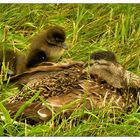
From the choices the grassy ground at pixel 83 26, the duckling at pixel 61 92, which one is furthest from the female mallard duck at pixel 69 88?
the grassy ground at pixel 83 26

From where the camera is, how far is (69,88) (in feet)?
9.05

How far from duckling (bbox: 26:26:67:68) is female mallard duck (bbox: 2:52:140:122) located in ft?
0.26

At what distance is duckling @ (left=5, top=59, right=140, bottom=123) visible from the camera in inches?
105

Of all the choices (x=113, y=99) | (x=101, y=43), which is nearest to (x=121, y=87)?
(x=113, y=99)

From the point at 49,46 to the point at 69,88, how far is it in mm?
278

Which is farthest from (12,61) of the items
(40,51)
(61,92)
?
(61,92)

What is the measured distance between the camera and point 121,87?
2.78 m

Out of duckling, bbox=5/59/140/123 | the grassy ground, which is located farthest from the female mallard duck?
the grassy ground

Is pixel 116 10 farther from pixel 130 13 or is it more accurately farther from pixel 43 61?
pixel 43 61

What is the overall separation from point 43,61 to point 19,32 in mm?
173

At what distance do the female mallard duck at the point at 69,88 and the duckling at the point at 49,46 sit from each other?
0.08 m

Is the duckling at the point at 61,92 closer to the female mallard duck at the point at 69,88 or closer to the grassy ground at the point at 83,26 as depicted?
the female mallard duck at the point at 69,88

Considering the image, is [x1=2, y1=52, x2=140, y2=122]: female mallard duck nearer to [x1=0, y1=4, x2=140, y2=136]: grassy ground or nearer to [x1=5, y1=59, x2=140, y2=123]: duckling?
[x1=5, y1=59, x2=140, y2=123]: duckling

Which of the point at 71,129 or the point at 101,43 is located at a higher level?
the point at 101,43
